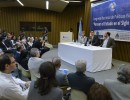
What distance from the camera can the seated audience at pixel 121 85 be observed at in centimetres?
230

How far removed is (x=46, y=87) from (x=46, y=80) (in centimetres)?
7

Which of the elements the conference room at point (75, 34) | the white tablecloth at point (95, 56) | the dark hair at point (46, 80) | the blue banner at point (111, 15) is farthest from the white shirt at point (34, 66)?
the blue banner at point (111, 15)

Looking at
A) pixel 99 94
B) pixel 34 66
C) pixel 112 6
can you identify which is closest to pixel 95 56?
pixel 34 66

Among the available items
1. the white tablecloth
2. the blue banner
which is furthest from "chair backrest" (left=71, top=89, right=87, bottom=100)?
the blue banner

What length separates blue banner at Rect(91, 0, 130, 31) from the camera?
8.49 m

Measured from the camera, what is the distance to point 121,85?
2.33 meters

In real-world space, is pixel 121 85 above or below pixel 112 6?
below

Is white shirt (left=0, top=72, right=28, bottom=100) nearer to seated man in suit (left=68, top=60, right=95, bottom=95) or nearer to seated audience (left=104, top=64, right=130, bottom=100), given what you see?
seated man in suit (left=68, top=60, right=95, bottom=95)

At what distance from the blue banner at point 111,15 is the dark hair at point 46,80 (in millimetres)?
7040

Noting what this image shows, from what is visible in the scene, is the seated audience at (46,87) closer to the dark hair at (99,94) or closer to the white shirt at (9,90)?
the white shirt at (9,90)

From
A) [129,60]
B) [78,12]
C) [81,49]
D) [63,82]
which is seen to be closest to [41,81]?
[63,82]

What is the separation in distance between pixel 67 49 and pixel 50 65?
20.6 ft

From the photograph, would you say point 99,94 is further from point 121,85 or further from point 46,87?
point 121,85

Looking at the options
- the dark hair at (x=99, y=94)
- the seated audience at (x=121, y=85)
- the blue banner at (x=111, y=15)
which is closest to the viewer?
the dark hair at (x=99, y=94)
